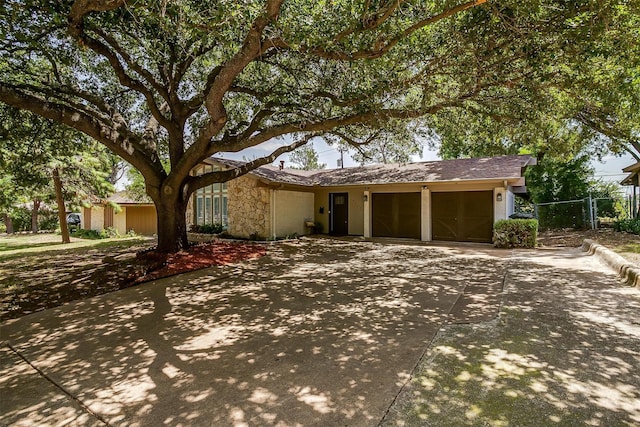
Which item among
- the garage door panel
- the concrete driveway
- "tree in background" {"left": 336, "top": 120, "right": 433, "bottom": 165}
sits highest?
"tree in background" {"left": 336, "top": 120, "right": 433, "bottom": 165}

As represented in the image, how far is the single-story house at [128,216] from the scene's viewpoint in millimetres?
21916

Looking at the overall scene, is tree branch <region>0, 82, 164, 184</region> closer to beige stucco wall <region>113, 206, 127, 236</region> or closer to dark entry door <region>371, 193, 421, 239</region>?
dark entry door <region>371, 193, 421, 239</region>

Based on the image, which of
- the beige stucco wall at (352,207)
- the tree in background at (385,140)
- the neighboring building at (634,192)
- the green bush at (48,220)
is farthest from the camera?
the green bush at (48,220)

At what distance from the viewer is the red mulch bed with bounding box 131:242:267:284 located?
7.61 m

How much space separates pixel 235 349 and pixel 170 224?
6930mm

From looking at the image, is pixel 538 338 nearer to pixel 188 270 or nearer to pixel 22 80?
pixel 188 270

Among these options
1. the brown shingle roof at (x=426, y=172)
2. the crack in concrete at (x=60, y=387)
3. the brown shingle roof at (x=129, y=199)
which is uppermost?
the brown shingle roof at (x=426, y=172)

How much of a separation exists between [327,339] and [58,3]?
6.45 meters

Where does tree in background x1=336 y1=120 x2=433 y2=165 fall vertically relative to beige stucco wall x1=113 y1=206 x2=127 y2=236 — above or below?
above

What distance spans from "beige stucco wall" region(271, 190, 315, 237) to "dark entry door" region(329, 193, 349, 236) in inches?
39.2

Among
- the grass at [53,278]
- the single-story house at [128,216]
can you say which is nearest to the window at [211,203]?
the grass at [53,278]

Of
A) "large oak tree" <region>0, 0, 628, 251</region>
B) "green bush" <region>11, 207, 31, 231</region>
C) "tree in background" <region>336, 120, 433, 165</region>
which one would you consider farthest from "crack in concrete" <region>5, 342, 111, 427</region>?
"green bush" <region>11, 207, 31, 231</region>

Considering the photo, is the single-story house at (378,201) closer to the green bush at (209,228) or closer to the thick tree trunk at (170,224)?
the green bush at (209,228)

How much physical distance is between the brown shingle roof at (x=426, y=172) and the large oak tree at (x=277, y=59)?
3.48 m
